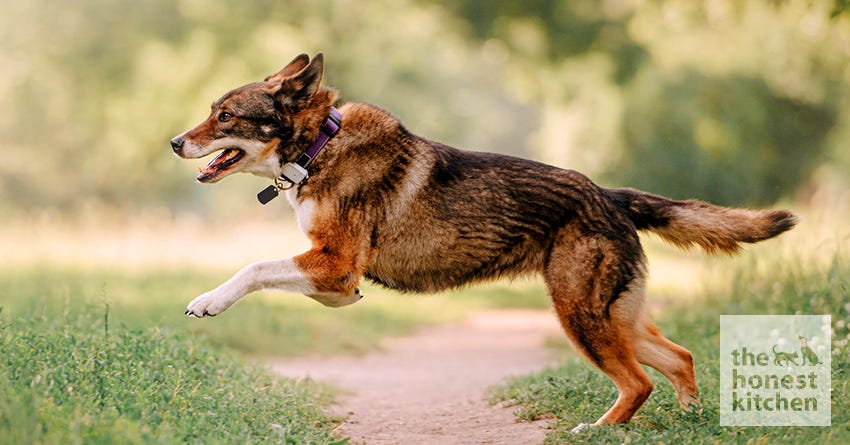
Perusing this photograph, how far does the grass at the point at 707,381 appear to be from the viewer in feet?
18.3

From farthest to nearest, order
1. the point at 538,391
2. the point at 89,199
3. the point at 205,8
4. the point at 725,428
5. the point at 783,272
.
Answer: the point at 89,199, the point at 205,8, the point at 783,272, the point at 538,391, the point at 725,428

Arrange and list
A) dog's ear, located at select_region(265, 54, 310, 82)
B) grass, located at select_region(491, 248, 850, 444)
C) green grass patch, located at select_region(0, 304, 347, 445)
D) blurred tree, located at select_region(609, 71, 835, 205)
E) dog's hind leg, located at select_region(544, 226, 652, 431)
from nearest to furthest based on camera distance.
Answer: green grass patch, located at select_region(0, 304, 347, 445) < grass, located at select_region(491, 248, 850, 444) < dog's hind leg, located at select_region(544, 226, 652, 431) < dog's ear, located at select_region(265, 54, 310, 82) < blurred tree, located at select_region(609, 71, 835, 205)

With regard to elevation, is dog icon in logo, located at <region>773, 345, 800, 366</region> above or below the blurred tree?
below

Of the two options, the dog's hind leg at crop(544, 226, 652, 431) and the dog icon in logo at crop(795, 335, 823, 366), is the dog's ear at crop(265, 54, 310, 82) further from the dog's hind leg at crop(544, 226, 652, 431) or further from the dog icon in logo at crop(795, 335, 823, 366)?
the dog icon in logo at crop(795, 335, 823, 366)

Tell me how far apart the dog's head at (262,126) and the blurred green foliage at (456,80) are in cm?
577

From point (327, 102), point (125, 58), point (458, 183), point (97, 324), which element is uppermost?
point (125, 58)

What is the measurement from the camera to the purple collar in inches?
252

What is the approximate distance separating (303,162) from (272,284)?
892mm

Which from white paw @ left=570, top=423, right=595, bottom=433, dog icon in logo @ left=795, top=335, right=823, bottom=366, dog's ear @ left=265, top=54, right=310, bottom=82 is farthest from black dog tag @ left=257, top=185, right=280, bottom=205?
dog icon in logo @ left=795, top=335, right=823, bottom=366

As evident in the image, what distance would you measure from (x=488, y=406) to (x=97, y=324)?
10.4 feet

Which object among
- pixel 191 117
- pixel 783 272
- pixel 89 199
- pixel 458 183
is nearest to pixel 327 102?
pixel 458 183

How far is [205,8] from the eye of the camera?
25.7 meters

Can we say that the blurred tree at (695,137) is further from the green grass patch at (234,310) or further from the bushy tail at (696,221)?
the bushy tail at (696,221)

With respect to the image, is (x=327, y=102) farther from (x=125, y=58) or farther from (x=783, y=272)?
(x=125, y=58)
